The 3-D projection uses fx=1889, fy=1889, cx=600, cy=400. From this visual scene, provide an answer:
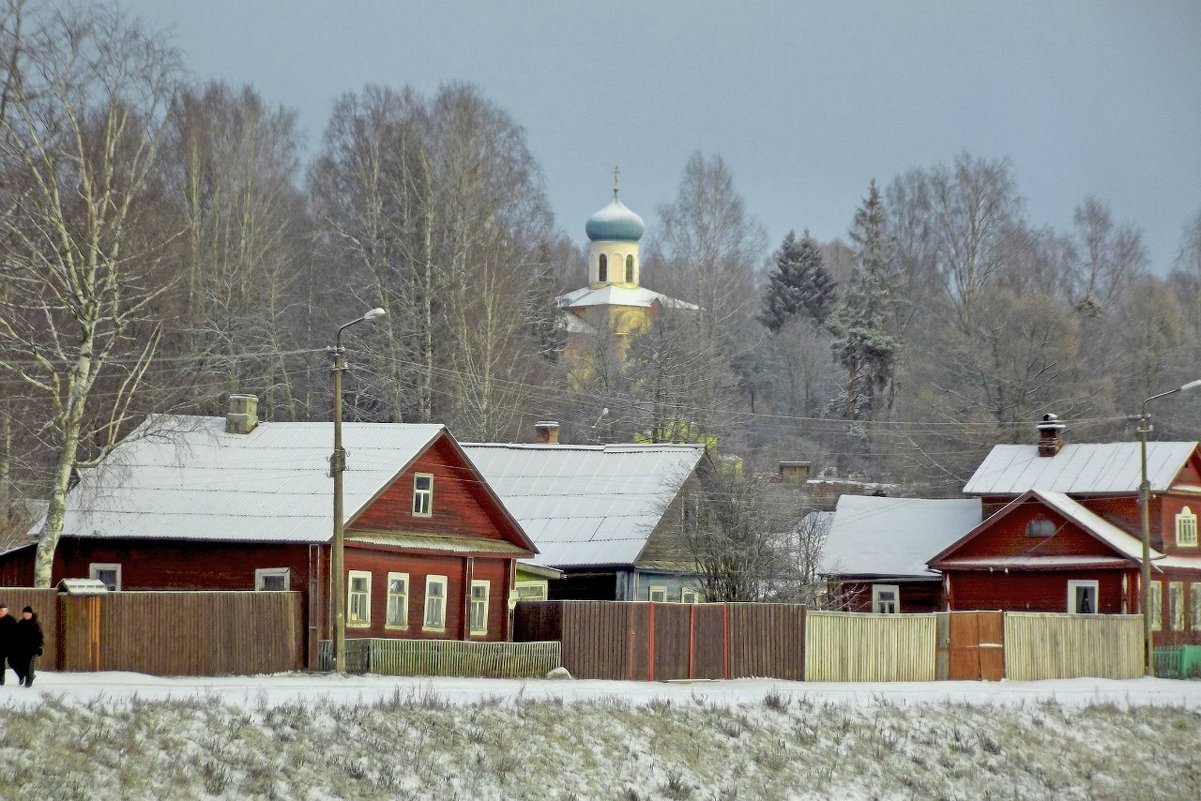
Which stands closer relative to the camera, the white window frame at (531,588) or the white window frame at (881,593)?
the white window frame at (531,588)

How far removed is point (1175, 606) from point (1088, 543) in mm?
4005

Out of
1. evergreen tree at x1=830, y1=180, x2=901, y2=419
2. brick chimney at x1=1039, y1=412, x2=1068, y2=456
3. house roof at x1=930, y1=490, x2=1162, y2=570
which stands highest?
evergreen tree at x1=830, y1=180, x2=901, y2=419

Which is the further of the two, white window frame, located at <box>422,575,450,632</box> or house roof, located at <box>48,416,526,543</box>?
white window frame, located at <box>422,575,450,632</box>

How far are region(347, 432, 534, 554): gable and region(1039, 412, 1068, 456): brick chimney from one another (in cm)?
2227

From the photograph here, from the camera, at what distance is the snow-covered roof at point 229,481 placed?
44938mm

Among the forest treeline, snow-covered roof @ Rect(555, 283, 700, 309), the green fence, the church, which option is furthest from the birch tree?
snow-covered roof @ Rect(555, 283, 700, 309)

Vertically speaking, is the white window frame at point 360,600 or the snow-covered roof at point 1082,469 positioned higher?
the snow-covered roof at point 1082,469

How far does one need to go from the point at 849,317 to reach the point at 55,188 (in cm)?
6573

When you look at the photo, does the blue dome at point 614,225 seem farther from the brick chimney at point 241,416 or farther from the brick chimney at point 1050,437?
the brick chimney at point 241,416

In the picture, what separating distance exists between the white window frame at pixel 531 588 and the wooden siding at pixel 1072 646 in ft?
44.6

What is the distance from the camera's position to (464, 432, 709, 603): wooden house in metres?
54.8

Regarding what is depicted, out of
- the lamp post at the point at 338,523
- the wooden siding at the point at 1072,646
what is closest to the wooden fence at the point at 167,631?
the lamp post at the point at 338,523

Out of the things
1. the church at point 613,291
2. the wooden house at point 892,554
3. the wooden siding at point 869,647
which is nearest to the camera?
the wooden siding at point 869,647

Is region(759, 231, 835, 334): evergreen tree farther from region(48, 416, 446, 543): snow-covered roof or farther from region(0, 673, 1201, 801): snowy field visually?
region(0, 673, 1201, 801): snowy field
